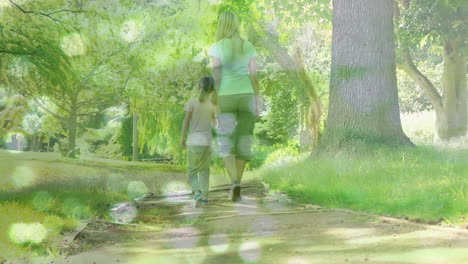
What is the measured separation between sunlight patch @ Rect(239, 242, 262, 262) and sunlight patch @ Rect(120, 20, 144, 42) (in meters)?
15.4

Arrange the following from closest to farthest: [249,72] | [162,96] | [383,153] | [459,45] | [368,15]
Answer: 1. [249,72]
2. [383,153]
3. [368,15]
4. [459,45]
5. [162,96]

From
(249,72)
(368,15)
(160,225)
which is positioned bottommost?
(160,225)

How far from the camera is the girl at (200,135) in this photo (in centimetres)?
866

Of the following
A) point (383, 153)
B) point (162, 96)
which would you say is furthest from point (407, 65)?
point (383, 153)

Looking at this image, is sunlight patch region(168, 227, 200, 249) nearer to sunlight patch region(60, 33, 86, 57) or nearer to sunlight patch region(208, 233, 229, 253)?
sunlight patch region(208, 233, 229, 253)

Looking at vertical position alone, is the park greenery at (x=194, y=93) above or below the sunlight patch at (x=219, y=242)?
above

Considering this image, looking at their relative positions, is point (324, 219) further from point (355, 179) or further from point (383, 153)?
point (383, 153)

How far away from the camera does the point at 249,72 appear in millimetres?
8109

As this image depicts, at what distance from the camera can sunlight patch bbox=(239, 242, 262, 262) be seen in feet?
14.7

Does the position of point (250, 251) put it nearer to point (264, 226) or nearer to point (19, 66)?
point (264, 226)

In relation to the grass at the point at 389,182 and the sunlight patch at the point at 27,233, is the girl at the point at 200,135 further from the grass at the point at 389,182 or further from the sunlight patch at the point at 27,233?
the sunlight patch at the point at 27,233

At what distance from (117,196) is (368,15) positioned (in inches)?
217

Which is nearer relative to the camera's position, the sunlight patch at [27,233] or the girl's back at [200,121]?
the sunlight patch at [27,233]

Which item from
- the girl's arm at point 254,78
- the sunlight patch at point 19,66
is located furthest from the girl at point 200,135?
the sunlight patch at point 19,66
